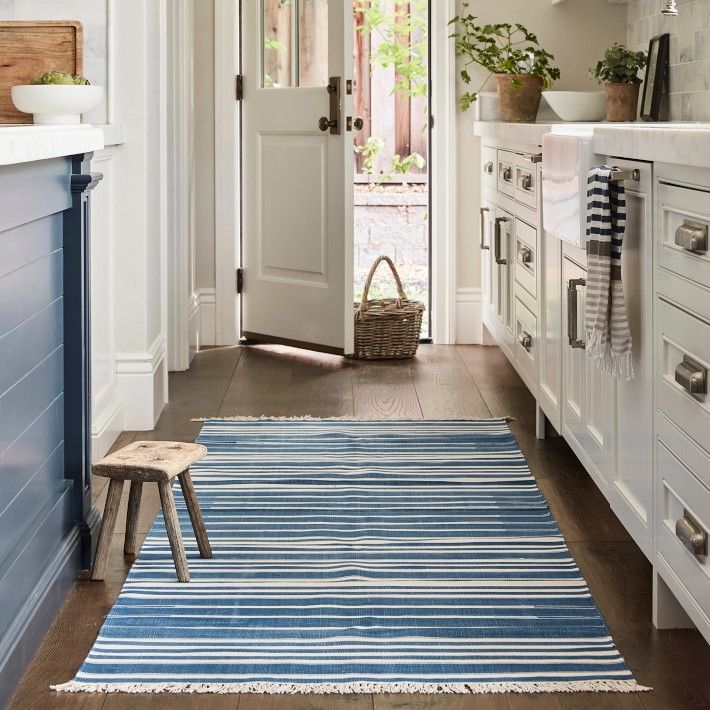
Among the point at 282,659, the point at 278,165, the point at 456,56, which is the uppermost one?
the point at 456,56

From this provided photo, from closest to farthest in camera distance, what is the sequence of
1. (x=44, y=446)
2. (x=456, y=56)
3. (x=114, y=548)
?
(x=44, y=446)
(x=114, y=548)
(x=456, y=56)

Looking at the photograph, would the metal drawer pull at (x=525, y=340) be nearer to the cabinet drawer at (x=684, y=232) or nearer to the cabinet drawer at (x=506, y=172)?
the cabinet drawer at (x=506, y=172)

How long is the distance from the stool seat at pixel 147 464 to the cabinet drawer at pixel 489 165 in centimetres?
239

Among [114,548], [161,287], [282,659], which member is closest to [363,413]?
[161,287]

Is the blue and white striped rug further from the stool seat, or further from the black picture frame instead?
the black picture frame

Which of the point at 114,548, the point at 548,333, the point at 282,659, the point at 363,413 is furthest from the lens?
the point at 363,413

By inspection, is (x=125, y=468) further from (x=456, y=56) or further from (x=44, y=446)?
(x=456, y=56)

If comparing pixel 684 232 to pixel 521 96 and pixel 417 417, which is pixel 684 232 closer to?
pixel 417 417

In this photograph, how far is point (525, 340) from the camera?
12.0 feet

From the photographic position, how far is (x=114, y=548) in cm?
254

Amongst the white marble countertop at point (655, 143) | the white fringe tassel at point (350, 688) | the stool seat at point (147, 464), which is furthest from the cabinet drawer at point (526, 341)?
the white fringe tassel at point (350, 688)

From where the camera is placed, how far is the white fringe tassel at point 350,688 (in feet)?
5.95

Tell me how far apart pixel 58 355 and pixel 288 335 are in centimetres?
288

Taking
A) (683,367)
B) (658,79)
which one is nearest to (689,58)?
(658,79)
